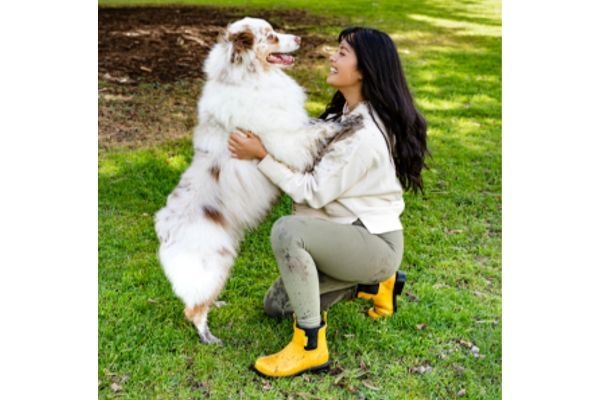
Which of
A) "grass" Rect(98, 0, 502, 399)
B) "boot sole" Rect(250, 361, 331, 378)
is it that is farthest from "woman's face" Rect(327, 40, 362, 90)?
"boot sole" Rect(250, 361, 331, 378)

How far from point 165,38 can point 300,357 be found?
7.25 ft

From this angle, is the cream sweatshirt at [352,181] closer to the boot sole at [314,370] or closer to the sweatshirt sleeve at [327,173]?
the sweatshirt sleeve at [327,173]

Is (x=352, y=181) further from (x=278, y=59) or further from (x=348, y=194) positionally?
(x=278, y=59)

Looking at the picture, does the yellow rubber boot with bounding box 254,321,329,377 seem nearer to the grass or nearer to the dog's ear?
the grass

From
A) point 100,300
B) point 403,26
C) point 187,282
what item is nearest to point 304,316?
point 187,282

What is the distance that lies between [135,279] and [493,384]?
1704 mm

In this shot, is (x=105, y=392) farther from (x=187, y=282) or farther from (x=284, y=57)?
(x=284, y=57)

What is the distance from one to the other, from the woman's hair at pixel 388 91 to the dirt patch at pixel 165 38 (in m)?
1.03

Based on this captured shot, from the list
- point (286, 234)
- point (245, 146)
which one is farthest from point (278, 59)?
point (286, 234)

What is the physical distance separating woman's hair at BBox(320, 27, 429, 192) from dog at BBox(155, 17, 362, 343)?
0.14 metres

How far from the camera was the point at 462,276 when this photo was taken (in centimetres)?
353

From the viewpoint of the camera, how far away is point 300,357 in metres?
2.78

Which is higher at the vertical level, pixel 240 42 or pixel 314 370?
pixel 240 42

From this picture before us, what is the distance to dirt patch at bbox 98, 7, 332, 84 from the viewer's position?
3.83 m
